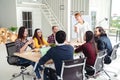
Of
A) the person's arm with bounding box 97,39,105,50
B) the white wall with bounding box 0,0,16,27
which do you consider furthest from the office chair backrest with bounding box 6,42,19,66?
the white wall with bounding box 0,0,16,27

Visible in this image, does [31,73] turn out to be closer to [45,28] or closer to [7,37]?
[7,37]

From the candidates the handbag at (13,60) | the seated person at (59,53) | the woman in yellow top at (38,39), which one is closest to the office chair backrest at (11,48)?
the handbag at (13,60)

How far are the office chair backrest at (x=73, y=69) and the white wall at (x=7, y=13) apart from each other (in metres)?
6.51

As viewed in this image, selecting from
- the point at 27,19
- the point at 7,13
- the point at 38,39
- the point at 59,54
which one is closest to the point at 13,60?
the point at 38,39

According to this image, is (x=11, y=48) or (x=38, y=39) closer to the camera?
(x=11, y=48)

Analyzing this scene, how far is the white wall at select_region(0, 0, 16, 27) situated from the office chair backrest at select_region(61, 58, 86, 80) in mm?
6507

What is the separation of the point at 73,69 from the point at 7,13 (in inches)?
276

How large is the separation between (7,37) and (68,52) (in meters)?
6.11

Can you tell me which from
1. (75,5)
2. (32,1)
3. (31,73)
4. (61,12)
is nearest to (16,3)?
(32,1)

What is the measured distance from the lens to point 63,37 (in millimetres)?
2488

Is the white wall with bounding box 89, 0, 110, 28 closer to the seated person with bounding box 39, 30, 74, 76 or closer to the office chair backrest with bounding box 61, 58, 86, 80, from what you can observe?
the office chair backrest with bounding box 61, 58, 86, 80

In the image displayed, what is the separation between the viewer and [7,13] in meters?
8.74

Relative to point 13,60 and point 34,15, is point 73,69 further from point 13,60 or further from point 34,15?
point 34,15

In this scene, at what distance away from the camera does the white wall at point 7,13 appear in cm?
848
